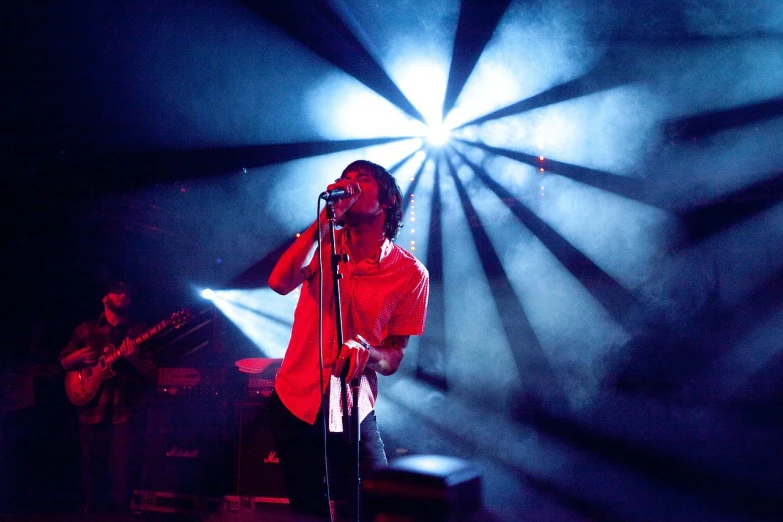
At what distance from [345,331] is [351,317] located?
0.27 ft

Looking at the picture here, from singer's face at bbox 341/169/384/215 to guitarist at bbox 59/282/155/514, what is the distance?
3215mm

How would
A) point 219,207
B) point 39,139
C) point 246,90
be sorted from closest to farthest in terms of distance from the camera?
point 246,90
point 39,139
point 219,207

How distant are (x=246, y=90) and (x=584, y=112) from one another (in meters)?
3.02

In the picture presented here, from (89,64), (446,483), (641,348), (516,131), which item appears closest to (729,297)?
(641,348)

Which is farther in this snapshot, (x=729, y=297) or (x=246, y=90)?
(x=246, y=90)

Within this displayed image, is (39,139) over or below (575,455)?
over

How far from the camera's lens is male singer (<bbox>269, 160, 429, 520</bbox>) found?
1934 mm

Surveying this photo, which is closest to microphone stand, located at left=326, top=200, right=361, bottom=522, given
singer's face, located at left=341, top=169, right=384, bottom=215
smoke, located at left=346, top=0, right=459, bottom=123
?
singer's face, located at left=341, top=169, right=384, bottom=215

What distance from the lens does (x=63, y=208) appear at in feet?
19.4

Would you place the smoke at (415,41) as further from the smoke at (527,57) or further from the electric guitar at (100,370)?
the electric guitar at (100,370)

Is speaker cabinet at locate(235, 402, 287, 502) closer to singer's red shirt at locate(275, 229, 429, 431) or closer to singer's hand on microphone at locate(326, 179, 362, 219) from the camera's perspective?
singer's red shirt at locate(275, 229, 429, 431)

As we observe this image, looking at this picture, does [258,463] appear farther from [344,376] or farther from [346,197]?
[346,197]

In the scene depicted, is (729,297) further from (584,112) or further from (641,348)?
(584,112)

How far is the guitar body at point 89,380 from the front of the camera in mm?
4648
